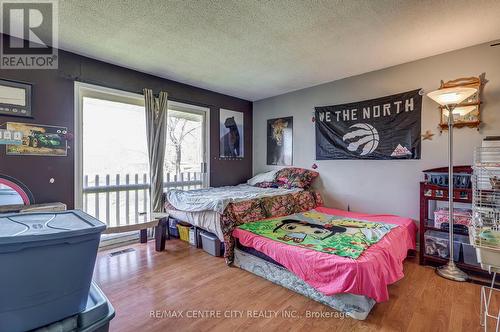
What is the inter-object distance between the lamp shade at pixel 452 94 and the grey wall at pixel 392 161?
0.64m

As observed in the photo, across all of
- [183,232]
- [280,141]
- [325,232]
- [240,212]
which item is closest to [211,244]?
[240,212]

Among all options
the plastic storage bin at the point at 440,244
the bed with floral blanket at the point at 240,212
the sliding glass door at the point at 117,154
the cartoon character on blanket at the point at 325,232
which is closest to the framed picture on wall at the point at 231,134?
the sliding glass door at the point at 117,154

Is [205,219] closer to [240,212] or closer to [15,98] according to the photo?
[240,212]

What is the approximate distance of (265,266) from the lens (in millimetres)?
2350

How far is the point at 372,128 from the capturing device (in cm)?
333

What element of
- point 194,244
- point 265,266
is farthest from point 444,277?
point 194,244

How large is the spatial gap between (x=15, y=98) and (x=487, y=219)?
4.40m

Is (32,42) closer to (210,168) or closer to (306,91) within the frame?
(210,168)

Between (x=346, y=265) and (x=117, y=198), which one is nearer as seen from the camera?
(x=346, y=265)

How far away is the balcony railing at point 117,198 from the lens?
3.13 m

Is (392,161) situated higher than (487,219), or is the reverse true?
(392,161)

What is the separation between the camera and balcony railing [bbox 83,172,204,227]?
313 centimetres

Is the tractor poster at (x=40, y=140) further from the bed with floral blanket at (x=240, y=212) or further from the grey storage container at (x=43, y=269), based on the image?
the grey storage container at (x=43, y=269)

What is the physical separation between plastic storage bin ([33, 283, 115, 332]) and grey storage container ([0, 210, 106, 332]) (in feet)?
0.05
